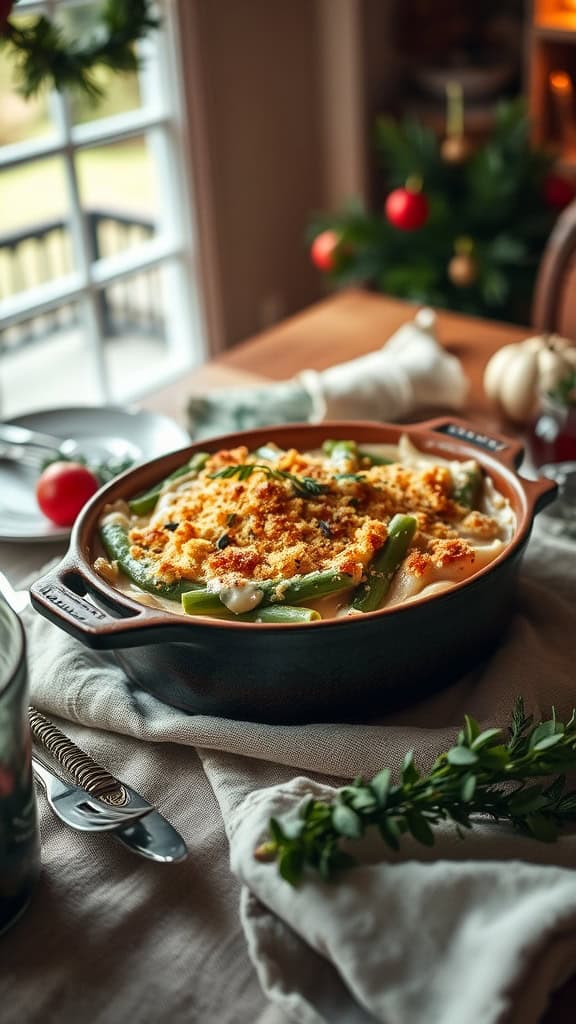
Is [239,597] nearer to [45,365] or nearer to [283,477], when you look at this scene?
[283,477]

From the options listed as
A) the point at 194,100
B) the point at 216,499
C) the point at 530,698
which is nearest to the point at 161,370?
Result: the point at 194,100

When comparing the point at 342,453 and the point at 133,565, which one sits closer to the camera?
the point at 133,565

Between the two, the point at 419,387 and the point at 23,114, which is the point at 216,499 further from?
the point at 23,114

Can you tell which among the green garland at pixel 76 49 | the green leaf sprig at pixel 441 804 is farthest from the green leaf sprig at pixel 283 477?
the green garland at pixel 76 49

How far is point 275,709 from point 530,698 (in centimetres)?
23

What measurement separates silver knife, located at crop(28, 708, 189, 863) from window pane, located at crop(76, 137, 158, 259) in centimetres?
271

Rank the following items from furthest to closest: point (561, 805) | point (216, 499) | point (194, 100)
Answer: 1. point (194, 100)
2. point (216, 499)
3. point (561, 805)

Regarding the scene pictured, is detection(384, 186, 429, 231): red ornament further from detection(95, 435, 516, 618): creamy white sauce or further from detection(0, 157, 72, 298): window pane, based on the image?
detection(0, 157, 72, 298): window pane

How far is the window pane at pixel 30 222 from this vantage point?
4070 mm

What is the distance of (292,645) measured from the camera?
35.1 inches

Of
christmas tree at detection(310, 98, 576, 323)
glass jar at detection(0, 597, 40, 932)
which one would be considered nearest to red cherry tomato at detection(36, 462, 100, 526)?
glass jar at detection(0, 597, 40, 932)

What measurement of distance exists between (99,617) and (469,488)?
1.45ft

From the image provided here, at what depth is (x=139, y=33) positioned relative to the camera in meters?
1.63

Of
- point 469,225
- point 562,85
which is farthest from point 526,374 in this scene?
point 562,85
